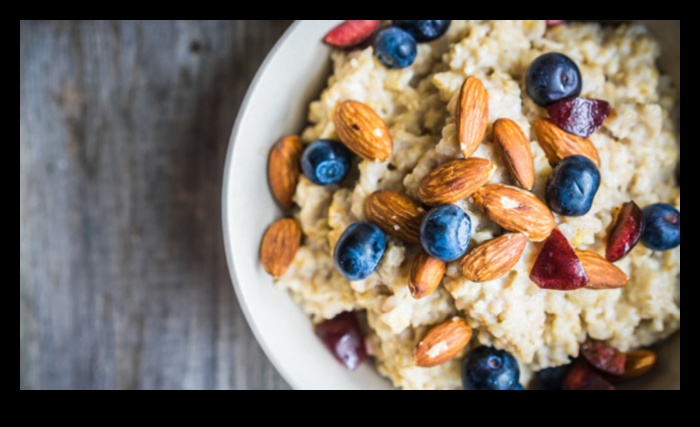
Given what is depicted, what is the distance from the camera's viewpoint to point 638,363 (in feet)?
4.42

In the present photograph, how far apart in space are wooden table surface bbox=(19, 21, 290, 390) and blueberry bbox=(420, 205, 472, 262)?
705 mm

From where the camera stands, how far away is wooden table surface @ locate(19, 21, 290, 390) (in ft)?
5.37

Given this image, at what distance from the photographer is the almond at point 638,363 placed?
135 cm

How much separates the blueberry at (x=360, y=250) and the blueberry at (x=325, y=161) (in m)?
0.15

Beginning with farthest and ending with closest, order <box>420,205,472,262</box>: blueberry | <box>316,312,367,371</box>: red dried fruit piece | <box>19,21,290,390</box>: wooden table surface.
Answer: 1. <box>19,21,290,390</box>: wooden table surface
2. <box>316,312,367,371</box>: red dried fruit piece
3. <box>420,205,472,262</box>: blueberry

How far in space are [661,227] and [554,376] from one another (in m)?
0.39

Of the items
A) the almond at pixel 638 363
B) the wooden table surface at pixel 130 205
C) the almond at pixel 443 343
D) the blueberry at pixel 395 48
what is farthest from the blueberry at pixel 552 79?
the wooden table surface at pixel 130 205

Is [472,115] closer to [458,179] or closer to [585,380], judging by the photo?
[458,179]

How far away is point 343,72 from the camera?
4.35ft

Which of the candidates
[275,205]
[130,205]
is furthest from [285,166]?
[130,205]

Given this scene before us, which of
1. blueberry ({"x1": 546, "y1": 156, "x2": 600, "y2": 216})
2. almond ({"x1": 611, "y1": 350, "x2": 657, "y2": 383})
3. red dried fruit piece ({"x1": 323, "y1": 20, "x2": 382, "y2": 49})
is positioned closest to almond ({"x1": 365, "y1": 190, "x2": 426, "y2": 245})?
blueberry ({"x1": 546, "y1": 156, "x2": 600, "y2": 216})

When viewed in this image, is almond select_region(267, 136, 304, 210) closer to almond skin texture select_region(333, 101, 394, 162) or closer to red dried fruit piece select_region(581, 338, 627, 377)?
almond skin texture select_region(333, 101, 394, 162)

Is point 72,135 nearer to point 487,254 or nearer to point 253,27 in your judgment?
point 253,27

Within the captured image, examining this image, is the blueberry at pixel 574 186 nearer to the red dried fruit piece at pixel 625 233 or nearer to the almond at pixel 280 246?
the red dried fruit piece at pixel 625 233
